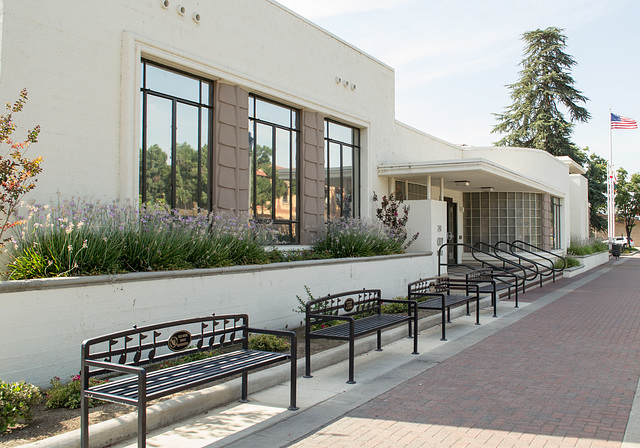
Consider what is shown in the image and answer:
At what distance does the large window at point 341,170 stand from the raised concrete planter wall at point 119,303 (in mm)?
4109

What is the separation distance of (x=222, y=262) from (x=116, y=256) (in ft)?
6.04

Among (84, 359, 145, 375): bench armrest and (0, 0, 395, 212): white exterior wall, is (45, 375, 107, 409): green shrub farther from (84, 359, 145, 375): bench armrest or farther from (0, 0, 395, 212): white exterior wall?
(0, 0, 395, 212): white exterior wall

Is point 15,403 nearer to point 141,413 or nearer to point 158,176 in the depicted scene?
point 141,413

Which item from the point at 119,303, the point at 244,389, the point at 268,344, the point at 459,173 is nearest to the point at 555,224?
the point at 459,173

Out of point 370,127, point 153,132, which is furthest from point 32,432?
point 370,127

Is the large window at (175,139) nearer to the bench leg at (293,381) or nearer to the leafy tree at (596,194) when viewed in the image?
the bench leg at (293,381)

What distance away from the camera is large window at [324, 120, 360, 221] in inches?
542

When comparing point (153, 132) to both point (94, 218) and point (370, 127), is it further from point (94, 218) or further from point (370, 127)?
point (370, 127)

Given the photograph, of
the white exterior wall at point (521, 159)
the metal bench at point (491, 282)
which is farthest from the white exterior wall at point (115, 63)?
the white exterior wall at point (521, 159)

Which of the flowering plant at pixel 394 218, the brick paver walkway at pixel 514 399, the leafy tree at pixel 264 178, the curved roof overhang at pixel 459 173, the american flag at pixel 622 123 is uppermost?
the american flag at pixel 622 123

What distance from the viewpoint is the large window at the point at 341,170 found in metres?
13.8

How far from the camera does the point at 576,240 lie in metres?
29.6

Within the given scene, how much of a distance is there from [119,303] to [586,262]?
24.1 metres

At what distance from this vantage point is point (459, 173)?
15562 millimetres
